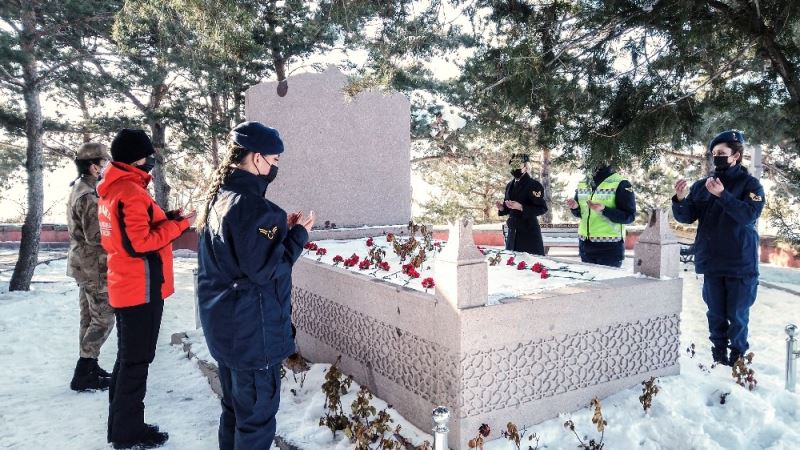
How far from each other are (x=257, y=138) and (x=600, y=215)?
4.01 meters

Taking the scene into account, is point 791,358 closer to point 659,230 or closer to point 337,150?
point 659,230

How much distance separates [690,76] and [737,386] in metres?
2.40

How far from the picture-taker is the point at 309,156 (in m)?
6.54

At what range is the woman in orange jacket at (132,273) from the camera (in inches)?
123

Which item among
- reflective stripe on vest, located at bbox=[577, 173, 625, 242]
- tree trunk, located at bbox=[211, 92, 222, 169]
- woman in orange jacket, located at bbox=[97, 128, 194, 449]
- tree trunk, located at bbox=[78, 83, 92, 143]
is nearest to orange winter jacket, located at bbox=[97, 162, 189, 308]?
woman in orange jacket, located at bbox=[97, 128, 194, 449]

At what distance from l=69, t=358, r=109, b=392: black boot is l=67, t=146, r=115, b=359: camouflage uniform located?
77mm

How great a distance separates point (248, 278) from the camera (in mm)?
2445

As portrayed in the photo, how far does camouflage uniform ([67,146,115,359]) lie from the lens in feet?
13.7

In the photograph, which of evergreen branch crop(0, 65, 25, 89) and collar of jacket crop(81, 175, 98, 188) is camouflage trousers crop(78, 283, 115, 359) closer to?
collar of jacket crop(81, 175, 98, 188)

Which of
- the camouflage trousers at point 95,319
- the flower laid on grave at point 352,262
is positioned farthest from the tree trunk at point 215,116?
the flower laid on grave at point 352,262

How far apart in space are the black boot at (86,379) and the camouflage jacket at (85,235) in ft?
2.37

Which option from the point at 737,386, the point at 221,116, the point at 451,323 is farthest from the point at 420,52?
the point at 221,116

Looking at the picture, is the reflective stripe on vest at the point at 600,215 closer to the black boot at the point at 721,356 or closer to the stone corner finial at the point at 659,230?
the stone corner finial at the point at 659,230

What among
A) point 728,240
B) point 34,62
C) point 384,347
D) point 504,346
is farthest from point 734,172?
point 34,62
